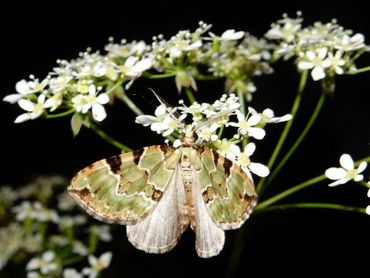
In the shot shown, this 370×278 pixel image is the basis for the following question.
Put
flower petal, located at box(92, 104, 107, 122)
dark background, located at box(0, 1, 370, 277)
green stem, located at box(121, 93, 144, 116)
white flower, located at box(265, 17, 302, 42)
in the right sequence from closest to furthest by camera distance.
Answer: flower petal, located at box(92, 104, 107, 122)
green stem, located at box(121, 93, 144, 116)
white flower, located at box(265, 17, 302, 42)
dark background, located at box(0, 1, 370, 277)

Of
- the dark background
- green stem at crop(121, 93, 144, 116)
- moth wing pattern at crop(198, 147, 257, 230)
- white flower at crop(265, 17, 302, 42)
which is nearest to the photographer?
moth wing pattern at crop(198, 147, 257, 230)

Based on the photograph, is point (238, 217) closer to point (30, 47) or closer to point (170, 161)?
point (170, 161)

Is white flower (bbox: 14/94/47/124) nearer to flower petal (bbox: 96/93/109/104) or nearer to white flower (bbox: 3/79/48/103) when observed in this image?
white flower (bbox: 3/79/48/103)

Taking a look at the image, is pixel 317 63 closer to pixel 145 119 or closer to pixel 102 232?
pixel 145 119

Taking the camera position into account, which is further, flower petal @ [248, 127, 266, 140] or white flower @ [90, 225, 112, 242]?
white flower @ [90, 225, 112, 242]

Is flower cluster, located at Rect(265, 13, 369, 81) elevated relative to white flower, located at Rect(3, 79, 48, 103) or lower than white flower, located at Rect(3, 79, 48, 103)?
lower

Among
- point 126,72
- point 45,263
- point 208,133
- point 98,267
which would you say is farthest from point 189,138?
point 45,263

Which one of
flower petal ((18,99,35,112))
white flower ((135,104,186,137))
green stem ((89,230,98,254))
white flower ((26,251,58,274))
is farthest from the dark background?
white flower ((135,104,186,137))
